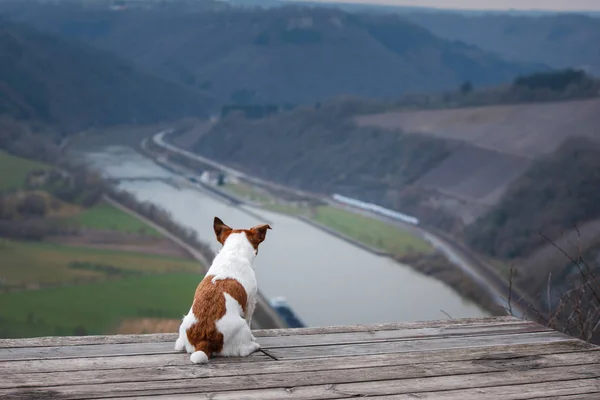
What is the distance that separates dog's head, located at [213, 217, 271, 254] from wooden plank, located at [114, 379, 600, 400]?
82cm

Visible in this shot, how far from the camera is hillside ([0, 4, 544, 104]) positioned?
19.4 m

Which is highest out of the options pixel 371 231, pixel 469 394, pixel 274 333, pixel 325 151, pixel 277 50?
pixel 277 50

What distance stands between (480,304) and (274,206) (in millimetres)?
5409

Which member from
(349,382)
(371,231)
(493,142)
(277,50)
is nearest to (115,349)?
(349,382)

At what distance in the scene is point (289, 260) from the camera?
39.7 ft

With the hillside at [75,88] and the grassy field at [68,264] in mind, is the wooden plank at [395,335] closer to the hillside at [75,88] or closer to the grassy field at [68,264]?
the grassy field at [68,264]

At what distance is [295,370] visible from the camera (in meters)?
2.96

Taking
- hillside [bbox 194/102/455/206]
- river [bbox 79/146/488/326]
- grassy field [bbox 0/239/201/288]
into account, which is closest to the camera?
river [bbox 79/146/488/326]

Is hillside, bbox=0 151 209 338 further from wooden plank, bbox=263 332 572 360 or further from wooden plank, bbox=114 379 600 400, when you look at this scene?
wooden plank, bbox=114 379 600 400

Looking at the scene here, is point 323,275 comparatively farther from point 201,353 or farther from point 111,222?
point 201,353

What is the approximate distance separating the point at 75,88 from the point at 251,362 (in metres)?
16.4

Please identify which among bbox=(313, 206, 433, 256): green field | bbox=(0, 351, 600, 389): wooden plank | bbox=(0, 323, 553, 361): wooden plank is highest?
bbox=(313, 206, 433, 256): green field

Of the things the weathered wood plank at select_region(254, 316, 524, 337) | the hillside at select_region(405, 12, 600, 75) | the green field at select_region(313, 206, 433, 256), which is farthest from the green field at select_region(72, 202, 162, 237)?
the weathered wood plank at select_region(254, 316, 524, 337)

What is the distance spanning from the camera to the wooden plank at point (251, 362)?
2936 mm
